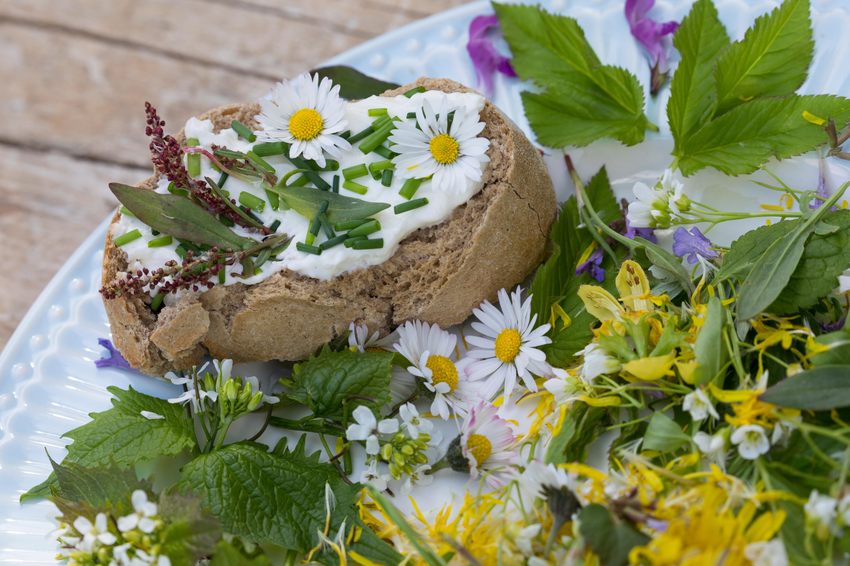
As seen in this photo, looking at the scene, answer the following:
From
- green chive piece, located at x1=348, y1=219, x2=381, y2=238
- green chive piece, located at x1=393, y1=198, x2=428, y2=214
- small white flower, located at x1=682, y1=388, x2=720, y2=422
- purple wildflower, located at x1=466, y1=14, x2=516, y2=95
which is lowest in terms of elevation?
small white flower, located at x1=682, y1=388, x2=720, y2=422

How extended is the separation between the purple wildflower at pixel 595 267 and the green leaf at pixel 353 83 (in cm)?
56

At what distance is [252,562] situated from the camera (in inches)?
37.4

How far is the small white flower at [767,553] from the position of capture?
2.37 feet

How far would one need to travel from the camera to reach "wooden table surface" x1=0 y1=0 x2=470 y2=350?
5.35ft

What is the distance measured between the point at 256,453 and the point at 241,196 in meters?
0.43

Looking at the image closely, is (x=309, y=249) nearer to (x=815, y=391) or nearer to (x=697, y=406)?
(x=697, y=406)

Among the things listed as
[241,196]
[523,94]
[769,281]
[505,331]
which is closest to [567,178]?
[523,94]

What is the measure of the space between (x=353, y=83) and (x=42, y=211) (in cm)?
90

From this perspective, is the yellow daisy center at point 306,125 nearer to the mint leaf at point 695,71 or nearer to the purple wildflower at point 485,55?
the purple wildflower at point 485,55

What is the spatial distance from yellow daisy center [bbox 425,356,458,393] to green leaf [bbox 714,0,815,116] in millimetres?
675

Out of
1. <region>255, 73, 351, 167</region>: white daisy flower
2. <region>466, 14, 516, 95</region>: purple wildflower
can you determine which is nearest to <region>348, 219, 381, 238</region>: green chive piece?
<region>255, 73, 351, 167</region>: white daisy flower

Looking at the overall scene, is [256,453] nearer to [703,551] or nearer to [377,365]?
[377,365]

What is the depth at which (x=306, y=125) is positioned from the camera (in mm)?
1085

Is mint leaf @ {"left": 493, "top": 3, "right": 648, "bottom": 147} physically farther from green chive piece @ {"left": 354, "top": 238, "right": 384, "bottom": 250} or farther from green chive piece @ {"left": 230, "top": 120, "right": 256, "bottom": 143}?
green chive piece @ {"left": 230, "top": 120, "right": 256, "bottom": 143}
